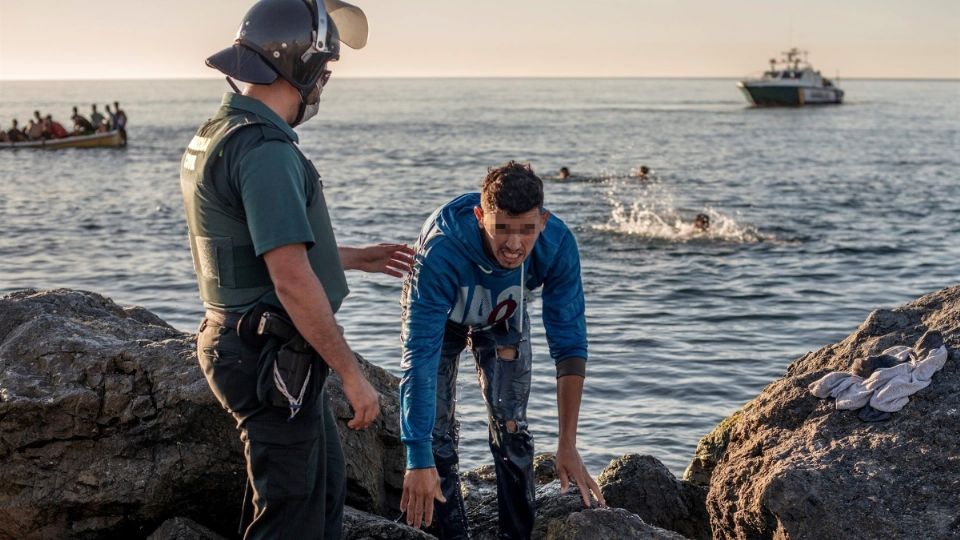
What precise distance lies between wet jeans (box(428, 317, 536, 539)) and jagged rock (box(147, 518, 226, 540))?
1053 mm

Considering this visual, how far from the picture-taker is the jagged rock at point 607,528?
4849 mm

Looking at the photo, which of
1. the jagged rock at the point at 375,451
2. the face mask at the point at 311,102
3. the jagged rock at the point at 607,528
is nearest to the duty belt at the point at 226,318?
the face mask at the point at 311,102

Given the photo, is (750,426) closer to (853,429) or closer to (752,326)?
(853,429)

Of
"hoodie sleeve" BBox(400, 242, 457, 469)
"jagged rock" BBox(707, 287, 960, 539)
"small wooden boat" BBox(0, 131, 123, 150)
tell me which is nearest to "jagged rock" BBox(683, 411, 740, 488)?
"jagged rock" BBox(707, 287, 960, 539)

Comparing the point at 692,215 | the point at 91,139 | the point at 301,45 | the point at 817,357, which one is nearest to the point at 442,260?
the point at 301,45

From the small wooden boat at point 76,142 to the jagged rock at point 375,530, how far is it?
167 ft

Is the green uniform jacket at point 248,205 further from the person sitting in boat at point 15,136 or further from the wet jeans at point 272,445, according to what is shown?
the person sitting in boat at point 15,136

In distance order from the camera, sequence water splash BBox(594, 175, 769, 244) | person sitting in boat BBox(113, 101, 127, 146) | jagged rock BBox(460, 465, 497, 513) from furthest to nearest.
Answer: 1. person sitting in boat BBox(113, 101, 127, 146)
2. water splash BBox(594, 175, 769, 244)
3. jagged rock BBox(460, 465, 497, 513)

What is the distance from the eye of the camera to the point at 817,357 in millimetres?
6469

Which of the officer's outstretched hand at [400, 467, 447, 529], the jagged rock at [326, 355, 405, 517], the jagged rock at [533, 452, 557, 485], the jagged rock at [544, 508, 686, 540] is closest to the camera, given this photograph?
the officer's outstretched hand at [400, 467, 447, 529]

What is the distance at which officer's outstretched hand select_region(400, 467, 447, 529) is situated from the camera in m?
4.57

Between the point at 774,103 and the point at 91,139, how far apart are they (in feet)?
266

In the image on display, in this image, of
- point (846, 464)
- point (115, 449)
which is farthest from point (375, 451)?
point (846, 464)

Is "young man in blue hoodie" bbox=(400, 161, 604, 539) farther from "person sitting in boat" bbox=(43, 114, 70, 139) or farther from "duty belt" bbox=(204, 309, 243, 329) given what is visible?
"person sitting in boat" bbox=(43, 114, 70, 139)
